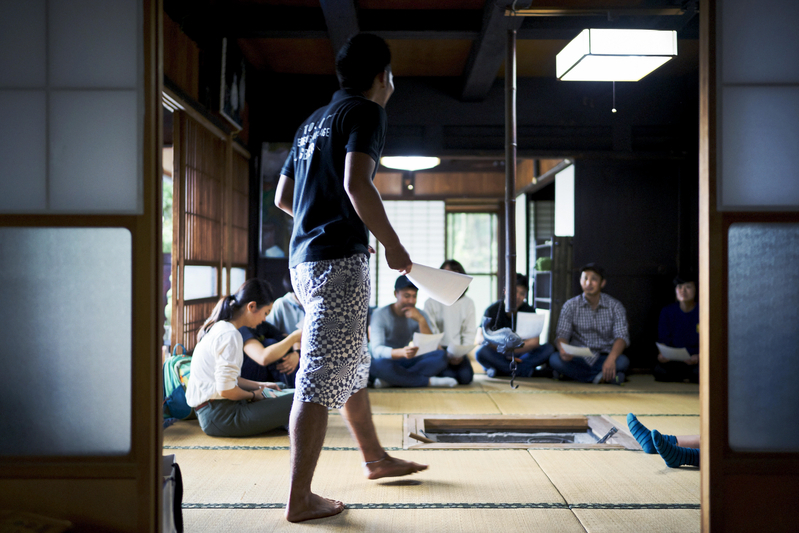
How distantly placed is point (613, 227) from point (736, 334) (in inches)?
165

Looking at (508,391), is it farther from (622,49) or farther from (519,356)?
(622,49)

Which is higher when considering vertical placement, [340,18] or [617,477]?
[340,18]

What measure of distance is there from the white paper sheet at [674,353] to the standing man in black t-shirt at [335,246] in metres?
3.44

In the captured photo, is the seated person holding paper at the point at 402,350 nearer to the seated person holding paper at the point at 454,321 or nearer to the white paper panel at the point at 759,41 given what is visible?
the seated person holding paper at the point at 454,321

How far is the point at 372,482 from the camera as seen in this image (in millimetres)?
1987

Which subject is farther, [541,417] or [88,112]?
[541,417]

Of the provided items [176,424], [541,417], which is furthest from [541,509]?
[176,424]

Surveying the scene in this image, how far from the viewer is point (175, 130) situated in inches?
136

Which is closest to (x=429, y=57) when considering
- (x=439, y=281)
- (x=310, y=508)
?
(x=439, y=281)

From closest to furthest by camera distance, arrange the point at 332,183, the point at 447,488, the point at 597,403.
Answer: the point at 332,183
the point at 447,488
the point at 597,403

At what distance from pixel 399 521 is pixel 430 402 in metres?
1.91

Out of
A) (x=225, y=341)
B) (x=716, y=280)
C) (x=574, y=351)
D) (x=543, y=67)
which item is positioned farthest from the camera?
(x=543, y=67)

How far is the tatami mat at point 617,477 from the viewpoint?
6.05ft

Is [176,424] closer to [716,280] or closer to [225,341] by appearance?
[225,341]
